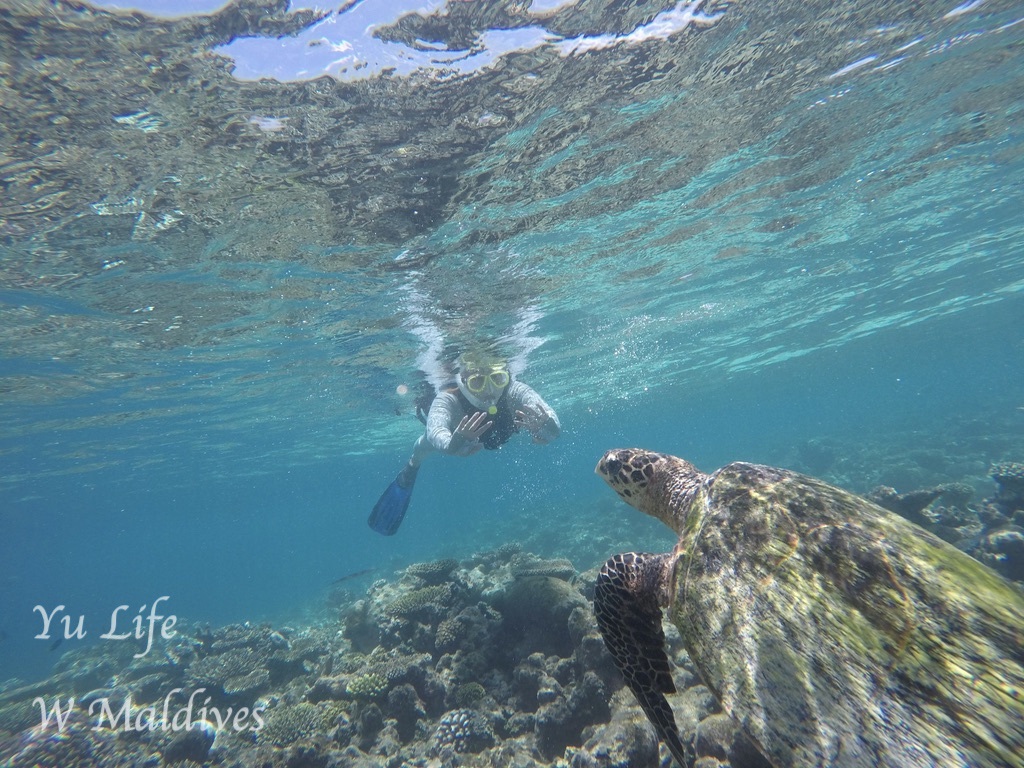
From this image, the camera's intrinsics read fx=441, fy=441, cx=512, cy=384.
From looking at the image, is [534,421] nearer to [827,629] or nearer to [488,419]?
[488,419]

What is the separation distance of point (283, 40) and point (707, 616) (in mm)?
7890

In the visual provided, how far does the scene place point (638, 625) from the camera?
334cm

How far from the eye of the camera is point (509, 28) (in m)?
6.20

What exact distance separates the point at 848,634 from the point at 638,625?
1490mm

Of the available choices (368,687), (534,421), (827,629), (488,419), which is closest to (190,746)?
(368,687)

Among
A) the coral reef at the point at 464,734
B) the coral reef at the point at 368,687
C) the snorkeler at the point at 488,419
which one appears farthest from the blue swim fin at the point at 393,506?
the coral reef at the point at 464,734

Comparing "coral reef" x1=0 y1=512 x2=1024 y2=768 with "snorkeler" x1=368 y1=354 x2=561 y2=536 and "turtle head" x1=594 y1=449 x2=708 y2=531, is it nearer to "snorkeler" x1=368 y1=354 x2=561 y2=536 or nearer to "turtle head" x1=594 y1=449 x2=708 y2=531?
"turtle head" x1=594 y1=449 x2=708 y2=531

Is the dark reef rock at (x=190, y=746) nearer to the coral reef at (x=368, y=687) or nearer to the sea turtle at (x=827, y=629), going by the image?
the coral reef at (x=368, y=687)

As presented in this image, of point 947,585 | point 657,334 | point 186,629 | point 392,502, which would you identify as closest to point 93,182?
point 392,502

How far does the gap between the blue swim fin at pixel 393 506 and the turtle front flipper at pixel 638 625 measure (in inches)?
352

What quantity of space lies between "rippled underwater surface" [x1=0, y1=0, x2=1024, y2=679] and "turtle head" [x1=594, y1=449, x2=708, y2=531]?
20.1 feet

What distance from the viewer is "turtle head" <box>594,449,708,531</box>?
158 inches

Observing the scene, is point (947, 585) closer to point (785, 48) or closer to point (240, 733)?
point (785, 48)

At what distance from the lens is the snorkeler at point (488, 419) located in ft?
34.2
